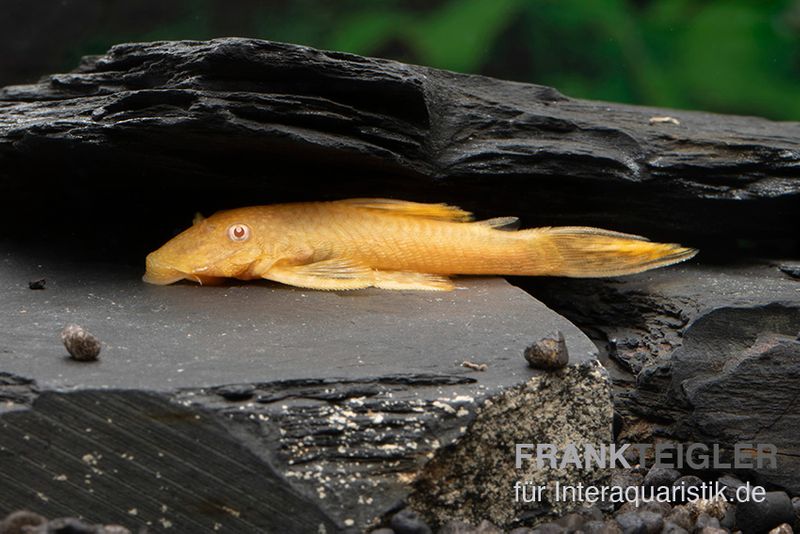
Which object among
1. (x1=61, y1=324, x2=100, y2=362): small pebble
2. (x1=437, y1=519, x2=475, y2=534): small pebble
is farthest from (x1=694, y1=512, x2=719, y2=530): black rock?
(x1=61, y1=324, x2=100, y2=362): small pebble

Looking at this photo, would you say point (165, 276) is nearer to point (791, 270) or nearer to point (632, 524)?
point (632, 524)

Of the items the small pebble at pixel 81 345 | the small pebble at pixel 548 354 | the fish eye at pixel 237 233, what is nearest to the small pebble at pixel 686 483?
the small pebble at pixel 548 354

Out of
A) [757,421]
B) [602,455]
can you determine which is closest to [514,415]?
[602,455]

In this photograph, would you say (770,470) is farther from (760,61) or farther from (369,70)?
(760,61)

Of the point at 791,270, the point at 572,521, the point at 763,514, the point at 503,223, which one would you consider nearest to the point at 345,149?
the point at 503,223

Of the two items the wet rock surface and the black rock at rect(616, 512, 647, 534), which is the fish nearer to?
the wet rock surface
